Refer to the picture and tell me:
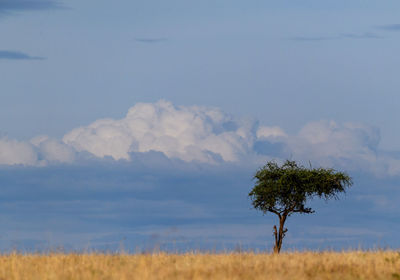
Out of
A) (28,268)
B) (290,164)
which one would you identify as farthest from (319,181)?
(28,268)

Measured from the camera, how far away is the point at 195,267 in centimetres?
2464

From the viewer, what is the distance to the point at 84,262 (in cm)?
2705

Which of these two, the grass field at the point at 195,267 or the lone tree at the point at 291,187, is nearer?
the grass field at the point at 195,267

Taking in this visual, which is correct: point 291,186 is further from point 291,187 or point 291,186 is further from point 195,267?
point 195,267

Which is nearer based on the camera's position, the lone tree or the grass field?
the grass field

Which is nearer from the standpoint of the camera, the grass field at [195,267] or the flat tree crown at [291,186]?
the grass field at [195,267]

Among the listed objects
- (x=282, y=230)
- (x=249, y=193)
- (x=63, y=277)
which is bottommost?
(x=63, y=277)

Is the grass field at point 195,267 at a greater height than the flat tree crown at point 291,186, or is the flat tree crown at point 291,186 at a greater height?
the flat tree crown at point 291,186

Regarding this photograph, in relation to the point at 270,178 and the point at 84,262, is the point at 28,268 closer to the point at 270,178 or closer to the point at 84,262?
the point at 84,262

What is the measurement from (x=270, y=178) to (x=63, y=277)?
2356 centimetres

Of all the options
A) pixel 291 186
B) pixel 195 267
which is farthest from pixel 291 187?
pixel 195 267

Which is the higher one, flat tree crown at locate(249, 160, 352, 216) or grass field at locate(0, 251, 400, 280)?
flat tree crown at locate(249, 160, 352, 216)

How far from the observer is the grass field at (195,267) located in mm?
23500

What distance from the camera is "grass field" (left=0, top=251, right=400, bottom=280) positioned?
2350cm
